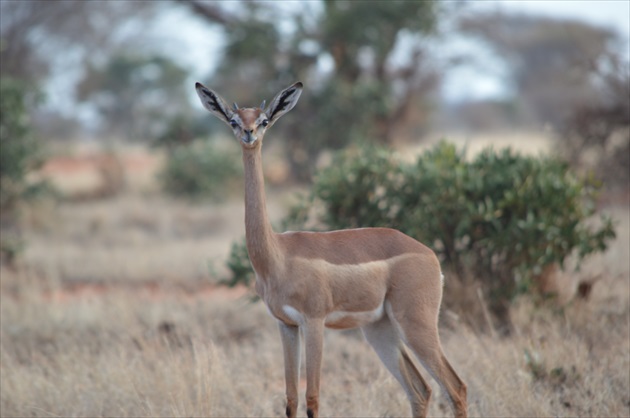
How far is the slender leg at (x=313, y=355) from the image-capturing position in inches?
158

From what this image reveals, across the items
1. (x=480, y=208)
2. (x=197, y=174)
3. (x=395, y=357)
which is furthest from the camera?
(x=197, y=174)

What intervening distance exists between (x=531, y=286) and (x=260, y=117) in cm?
377

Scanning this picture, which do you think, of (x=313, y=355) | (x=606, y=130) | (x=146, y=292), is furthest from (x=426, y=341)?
(x=606, y=130)

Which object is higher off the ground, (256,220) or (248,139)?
(248,139)

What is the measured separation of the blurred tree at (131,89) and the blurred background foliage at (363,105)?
0.25 ft

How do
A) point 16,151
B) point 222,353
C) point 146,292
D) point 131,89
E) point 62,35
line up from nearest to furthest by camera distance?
1. point 222,353
2. point 146,292
3. point 16,151
4. point 62,35
5. point 131,89

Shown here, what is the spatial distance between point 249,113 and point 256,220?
56 centimetres

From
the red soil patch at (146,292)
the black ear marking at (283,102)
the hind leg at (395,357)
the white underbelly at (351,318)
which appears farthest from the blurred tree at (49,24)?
the white underbelly at (351,318)

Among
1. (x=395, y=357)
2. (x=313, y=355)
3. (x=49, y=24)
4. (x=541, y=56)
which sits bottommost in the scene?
(x=395, y=357)

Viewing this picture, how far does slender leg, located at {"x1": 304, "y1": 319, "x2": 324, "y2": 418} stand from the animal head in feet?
3.18

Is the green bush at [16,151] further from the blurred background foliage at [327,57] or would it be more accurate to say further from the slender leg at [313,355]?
the slender leg at [313,355]

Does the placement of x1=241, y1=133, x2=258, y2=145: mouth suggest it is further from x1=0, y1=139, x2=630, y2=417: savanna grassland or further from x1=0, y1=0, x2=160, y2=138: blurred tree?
x1=0, y1=0, x2=160, y2=138: blurred tree

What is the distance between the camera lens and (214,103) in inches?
164

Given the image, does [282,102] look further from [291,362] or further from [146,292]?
[146,292]
